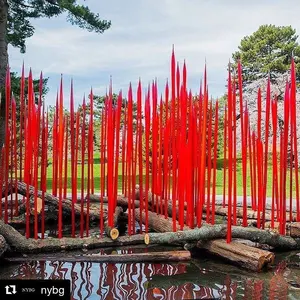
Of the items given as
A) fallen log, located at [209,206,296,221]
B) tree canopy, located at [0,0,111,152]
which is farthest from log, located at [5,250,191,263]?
tree canopy, located at [0,0,111,152]

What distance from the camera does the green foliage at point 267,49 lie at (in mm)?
18891

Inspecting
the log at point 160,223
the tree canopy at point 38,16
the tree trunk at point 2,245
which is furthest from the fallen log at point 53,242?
the tree canopy at point 38,16

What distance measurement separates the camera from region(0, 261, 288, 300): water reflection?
8.79ft

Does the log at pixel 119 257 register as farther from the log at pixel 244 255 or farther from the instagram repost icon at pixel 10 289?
the instagram repost icon at pixel 10 289

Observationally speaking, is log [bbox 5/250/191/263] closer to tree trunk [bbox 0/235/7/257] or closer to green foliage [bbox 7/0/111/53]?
tree trunk [bbox 0/235/7/257]

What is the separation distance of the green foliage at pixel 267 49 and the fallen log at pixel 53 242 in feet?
51.7

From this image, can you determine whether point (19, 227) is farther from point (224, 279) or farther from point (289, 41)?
point (289, 41)

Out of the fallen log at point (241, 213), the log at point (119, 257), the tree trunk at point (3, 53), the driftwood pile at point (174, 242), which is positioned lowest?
the log at point (119, 257)

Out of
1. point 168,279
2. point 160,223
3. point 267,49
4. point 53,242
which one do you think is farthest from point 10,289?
point 267,49

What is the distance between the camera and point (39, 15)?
417 inches

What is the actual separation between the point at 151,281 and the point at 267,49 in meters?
18.6

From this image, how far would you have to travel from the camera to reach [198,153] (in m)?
3.54

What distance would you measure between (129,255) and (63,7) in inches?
300

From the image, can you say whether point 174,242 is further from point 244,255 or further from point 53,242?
point 53,242
